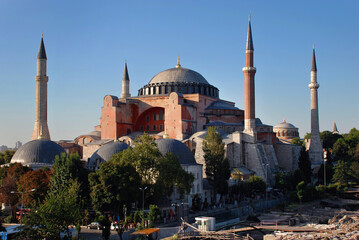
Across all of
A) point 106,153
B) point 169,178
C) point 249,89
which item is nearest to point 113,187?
point 169,178

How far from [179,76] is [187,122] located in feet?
22.0

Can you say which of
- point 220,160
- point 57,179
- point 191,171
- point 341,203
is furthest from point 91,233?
point 341,203

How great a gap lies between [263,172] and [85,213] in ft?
50.3

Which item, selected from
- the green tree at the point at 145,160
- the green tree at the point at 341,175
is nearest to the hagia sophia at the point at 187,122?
the green tree at the point at 341,175

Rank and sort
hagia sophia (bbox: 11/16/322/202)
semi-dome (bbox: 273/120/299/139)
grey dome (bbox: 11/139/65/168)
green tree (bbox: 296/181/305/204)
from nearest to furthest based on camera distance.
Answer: grey dome (bbox: 11/139/65/168)
green tree (bbox: 296/181/305/204)
hagia sophia (bbox: 11/16/322/202)
semi-dome (bbox: 273/120/299/139)

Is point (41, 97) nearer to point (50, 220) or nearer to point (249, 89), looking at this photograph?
point (249, 89)

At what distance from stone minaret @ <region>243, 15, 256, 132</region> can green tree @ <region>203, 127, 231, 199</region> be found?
18.4 feet

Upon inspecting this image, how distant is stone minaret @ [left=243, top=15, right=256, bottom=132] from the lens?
103 ft

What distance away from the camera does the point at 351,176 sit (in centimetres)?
3272

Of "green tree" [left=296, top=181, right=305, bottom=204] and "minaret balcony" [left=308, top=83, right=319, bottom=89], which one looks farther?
"minaret balcony" [left=308, top=83, right=319, bottom=89]

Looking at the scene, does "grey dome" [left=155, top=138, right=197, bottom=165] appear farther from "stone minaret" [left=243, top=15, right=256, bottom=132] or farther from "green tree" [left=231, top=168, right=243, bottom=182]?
"stone minaret" [left=243, top=15, right=256, bottom=132]

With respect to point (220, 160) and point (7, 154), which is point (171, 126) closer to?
point (220, 160)

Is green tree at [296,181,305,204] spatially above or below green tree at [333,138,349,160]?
below

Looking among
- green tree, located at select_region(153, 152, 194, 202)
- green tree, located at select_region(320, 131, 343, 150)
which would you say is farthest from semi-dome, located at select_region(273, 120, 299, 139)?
green tree, located at select_region(153, 152, 194, 202)
